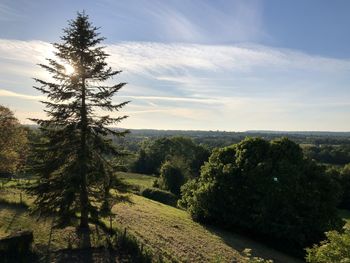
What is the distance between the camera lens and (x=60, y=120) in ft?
74.7

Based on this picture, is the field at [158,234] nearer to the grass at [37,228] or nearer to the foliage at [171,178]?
the grass at [37,228]

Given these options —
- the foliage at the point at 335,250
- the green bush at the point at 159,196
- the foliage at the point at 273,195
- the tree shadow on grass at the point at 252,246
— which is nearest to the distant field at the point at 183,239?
the tree shadow on grass at the point at 252,246

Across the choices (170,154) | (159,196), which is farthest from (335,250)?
(170,154)

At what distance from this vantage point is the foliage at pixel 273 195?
35.4m

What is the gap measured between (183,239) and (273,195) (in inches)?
411

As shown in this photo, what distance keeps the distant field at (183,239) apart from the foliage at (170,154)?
45.3m

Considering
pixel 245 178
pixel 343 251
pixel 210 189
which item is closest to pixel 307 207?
pixel 245 178

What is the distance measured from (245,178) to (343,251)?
71.2 ft

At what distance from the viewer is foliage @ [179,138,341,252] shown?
35375 millimetres

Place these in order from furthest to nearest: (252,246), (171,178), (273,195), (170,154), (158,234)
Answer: (170,154)
(171,178)
(273,195)
(252,246)
(158,234)

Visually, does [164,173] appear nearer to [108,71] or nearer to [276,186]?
[276,186]

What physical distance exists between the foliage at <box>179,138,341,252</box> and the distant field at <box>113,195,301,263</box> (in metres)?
2.19

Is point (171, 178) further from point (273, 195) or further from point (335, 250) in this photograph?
point (335, 250)

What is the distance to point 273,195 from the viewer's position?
35562 millimetres
